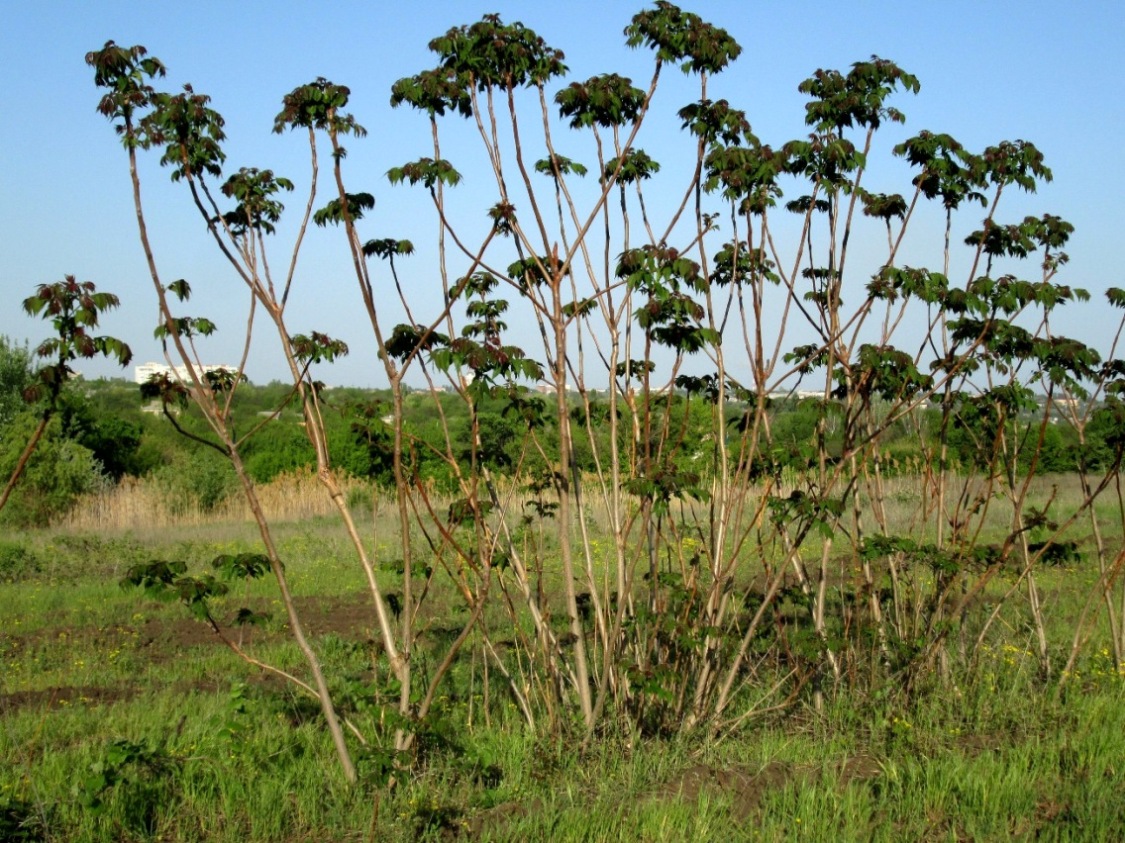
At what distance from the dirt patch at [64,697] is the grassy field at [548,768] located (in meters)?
0.02

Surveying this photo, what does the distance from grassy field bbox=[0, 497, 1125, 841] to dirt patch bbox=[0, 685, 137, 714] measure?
0.02 m

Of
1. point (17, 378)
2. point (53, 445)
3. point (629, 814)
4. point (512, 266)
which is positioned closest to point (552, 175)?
point (512, 266)

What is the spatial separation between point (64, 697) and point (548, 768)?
3.46 meters

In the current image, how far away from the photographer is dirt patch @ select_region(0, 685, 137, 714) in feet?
20.1

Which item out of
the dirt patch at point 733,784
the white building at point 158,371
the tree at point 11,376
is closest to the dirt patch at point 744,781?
the dirt patch at point 733,784

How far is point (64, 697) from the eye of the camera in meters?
6.40

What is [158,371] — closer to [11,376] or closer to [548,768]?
[548,768]

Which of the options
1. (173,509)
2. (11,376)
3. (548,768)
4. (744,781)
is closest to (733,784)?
(744,781)

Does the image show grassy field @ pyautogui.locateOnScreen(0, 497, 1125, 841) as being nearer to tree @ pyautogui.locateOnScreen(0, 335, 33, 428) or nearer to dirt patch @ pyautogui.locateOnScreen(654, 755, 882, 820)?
dirt patch @ pyautogui.locateOnScreen(654, 755, 882, 820)

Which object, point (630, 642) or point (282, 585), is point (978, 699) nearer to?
point (630, 642)

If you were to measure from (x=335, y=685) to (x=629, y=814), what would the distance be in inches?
116

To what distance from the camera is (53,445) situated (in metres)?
21.0

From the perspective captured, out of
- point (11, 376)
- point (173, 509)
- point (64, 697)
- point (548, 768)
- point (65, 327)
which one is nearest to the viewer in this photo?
point (65, 327)

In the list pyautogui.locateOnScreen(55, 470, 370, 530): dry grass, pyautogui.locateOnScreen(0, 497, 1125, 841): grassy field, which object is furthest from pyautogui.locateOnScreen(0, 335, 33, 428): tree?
pyautogui.locateOnScreen(0, 497, 1125, 841): grassy field
